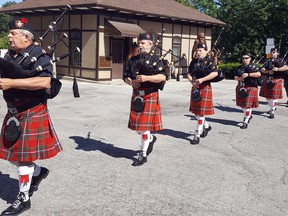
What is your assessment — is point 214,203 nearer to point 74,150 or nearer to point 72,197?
point 72,197

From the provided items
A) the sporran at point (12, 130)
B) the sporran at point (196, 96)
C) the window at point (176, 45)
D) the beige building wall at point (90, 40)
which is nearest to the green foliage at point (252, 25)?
the window at point (176, 45)

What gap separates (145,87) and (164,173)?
1.18 meters

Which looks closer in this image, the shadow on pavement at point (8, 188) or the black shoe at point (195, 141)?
the shadow on pavement at point (8, 188)

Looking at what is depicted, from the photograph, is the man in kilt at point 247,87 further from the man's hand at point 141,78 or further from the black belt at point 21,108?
the black belt at point 21,108

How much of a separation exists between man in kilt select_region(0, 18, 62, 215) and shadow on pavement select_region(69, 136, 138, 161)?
2017 mm

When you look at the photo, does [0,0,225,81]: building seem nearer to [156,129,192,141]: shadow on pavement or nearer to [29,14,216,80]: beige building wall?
[29,14,216,80]: beige building wall

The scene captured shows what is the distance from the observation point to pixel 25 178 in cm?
334

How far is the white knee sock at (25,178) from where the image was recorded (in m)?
3.33

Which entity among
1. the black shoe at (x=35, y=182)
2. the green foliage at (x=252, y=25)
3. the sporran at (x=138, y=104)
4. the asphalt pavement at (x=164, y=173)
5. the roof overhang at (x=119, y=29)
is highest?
the green foliage at (x=252, y=25)

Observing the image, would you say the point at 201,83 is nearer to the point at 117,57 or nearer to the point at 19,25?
the point at 19,25

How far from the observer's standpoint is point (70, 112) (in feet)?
28.8

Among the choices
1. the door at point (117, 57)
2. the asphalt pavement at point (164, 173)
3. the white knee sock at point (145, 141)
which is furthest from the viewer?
the door at point (117, 57)

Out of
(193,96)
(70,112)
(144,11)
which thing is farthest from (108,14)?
(193,96)

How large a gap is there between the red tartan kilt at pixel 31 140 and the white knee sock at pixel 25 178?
125 millimetres
